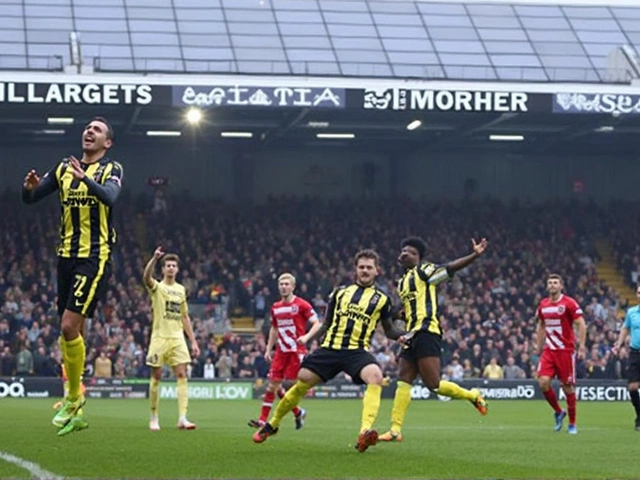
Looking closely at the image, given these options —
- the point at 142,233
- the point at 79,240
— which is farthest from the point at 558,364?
the point at 142,233

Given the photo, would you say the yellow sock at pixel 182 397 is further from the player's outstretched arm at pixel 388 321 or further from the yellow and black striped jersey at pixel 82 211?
the yellow and black striped jersey at pixel 82 211

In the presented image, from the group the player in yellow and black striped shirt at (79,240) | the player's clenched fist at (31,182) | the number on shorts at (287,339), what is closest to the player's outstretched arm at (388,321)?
the player in yellow and black striped shirt at (79,240)

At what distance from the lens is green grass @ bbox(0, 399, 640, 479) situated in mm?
11945

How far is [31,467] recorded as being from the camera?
11445 millimetres

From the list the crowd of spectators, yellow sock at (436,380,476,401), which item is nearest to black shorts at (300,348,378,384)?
yellow sock at (436,380,476,401)

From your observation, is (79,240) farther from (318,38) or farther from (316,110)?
(318,38)

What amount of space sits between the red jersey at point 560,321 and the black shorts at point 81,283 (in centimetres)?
968

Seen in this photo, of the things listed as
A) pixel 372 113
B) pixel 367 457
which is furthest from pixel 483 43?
pixel 367 457

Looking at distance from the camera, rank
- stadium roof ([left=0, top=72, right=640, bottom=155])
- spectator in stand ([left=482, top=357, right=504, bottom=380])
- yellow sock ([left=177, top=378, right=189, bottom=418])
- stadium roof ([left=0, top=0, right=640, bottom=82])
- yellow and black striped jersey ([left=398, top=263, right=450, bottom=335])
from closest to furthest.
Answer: yellow and black striped jersey ([left=398, top=263, right=450, bottom=335]) → yellow sock ([left=177, top=378, right=189, bottom=418]) → spectator in stand ([left=482, top=357, right=504, bottom=380]) → stadium roof ([left=0, top=72, right=640, bottom=155]) → stadium roof ([left=0, top=0, right=640, bottom=82])

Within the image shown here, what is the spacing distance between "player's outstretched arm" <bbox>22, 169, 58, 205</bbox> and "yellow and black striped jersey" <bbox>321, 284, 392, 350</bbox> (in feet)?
9.81

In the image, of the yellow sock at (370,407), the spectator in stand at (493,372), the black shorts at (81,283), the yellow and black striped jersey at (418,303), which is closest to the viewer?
the black shorts at (81,283)

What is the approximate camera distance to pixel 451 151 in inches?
1994

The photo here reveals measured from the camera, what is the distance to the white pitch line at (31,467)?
1068 cm

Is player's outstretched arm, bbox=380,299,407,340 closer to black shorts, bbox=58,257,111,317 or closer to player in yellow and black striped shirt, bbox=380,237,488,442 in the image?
player in yellow and black striped shirt, bbox=380,237,488,442
